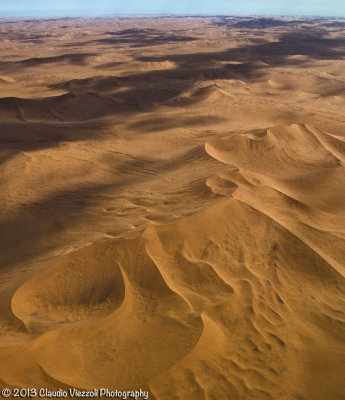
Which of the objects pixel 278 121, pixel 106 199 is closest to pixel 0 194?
pixel 106 199

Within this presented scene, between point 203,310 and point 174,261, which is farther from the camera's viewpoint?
point 174,261

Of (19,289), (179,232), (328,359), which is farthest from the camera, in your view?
(179,232)

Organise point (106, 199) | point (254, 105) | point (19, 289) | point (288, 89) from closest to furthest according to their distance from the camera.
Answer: point (19, 289)
point (106, 199)
point (254, 105)
point (288, 89)

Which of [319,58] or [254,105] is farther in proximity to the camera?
[319,58]

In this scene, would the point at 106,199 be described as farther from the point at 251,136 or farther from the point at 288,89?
the point at 288,89

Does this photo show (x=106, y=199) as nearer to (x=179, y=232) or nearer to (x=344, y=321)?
(x=179, y=232)

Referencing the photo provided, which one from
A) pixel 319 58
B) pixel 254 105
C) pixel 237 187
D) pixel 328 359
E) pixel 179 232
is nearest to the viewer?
pixel 328 359

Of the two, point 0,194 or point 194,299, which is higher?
point 194,299

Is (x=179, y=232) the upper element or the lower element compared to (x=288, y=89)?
upper

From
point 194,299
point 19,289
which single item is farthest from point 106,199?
point 194,299
